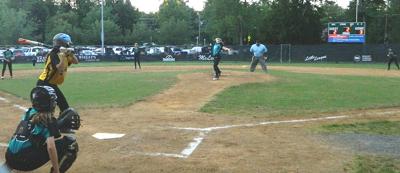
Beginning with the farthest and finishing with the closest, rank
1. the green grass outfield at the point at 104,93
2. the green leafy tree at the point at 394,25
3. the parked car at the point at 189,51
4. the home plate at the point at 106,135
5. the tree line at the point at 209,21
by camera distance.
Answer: the green leafy tree at the point at 394,25 → the tree line at the point at 209,21 → the parked car at the point at 189,51 → the green grass outfield at the point at 104,93 → the home plate at the point at 106,135

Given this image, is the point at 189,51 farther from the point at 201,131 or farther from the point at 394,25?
the point at 201,131

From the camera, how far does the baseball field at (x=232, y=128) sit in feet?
24.7

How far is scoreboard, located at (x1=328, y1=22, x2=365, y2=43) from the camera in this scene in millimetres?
48562

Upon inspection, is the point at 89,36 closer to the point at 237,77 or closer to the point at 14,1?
the point at 14,1

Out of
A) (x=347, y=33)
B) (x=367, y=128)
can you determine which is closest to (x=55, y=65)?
(x=367, y=128)

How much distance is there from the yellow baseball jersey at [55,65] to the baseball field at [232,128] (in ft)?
3.88

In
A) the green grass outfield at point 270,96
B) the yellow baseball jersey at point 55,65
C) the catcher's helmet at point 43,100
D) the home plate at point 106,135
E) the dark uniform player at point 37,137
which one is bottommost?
the home plate at point 106,135

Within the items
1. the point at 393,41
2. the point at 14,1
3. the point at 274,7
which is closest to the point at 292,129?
the point at 274,7

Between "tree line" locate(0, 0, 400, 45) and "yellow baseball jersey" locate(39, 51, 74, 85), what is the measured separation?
58.9 m

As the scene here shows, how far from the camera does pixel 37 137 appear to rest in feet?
19.2

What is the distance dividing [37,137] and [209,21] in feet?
277

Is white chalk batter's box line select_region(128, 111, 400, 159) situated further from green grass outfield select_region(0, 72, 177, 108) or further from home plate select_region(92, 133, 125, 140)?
green grass outfield select_region(0, 72, 177, 108)

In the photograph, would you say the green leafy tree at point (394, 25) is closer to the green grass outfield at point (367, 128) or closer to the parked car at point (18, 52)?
the parked car at point (18, 52)

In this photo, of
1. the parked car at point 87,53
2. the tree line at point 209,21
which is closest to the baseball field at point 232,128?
the parked car at point 87,53
